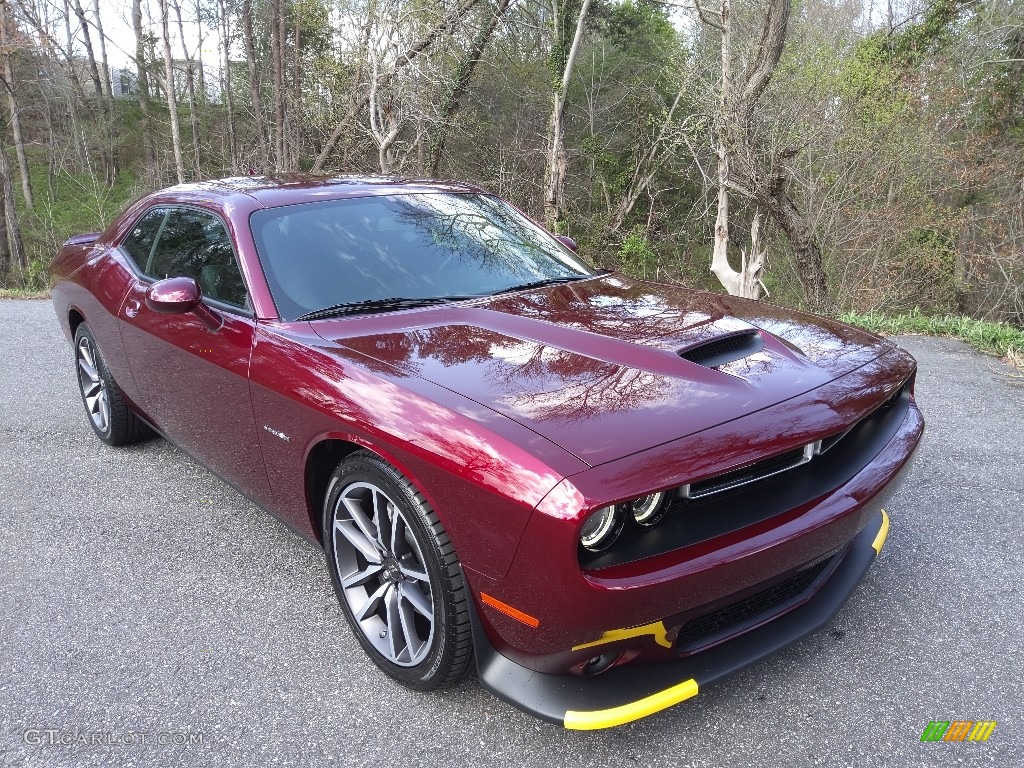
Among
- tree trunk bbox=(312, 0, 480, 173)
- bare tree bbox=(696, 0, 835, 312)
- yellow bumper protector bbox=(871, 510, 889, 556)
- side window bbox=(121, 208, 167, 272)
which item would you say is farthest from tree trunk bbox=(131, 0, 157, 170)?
yellow bumper protector bbox=(871, 510, 889, 556)

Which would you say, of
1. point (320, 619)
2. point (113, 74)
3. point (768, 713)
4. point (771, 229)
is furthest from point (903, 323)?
point (113, 74)

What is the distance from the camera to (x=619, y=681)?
1846mm

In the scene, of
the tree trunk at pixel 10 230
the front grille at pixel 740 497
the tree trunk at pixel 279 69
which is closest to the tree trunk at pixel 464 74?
the tree trunk at pixel 279 69

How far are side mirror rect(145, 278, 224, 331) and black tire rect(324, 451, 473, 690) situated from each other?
0.93m

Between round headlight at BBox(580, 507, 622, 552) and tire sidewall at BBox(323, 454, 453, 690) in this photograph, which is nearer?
round headlight at BBox(580, 507, 622, 552)

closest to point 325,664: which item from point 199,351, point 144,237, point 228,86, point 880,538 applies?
point 199,351

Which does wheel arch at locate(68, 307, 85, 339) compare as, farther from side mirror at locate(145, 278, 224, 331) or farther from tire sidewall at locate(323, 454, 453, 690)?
tire sidewall at locate(323, 454, 453, 690)

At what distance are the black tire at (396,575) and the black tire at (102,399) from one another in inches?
87.8

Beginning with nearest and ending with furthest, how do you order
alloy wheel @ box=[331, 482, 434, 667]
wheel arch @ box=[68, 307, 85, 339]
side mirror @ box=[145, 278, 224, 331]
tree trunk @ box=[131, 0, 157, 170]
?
alloy wheel @ box=[331, 482, 434, 667]
side mirror @ box=[145, 278, 224, 331]
wheel arch @ box=[68, 307, 85, 339]
tree trunk @ box=[131, 0, 157, 170]

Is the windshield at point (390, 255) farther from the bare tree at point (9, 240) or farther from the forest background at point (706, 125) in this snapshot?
the bare tree at point (9, 240)

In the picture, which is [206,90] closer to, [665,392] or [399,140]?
[399,140]

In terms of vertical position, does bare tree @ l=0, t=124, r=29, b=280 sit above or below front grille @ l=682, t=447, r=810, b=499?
below

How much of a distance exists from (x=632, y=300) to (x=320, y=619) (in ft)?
5.55

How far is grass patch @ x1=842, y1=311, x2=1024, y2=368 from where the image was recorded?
5828mm
